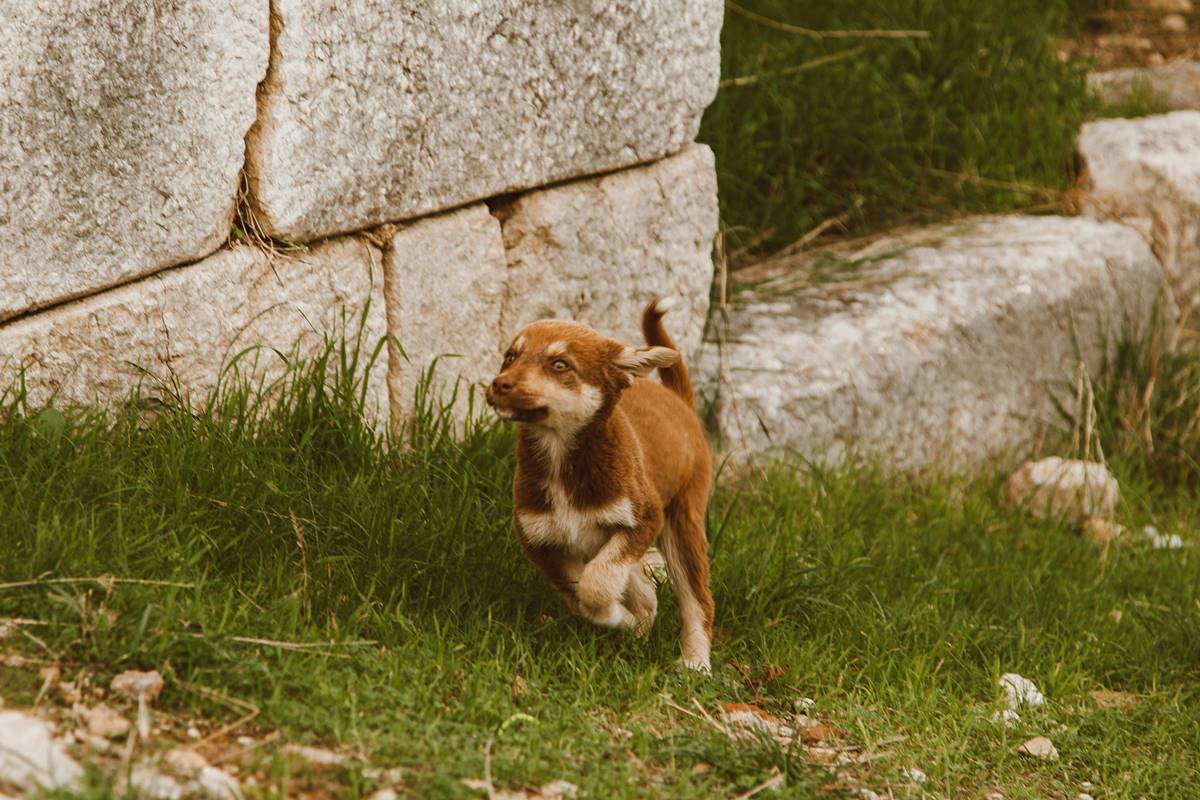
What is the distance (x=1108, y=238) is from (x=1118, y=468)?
126 cm

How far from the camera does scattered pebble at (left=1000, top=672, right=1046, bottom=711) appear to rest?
4.41 metres

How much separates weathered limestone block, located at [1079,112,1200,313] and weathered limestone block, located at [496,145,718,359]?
280cm

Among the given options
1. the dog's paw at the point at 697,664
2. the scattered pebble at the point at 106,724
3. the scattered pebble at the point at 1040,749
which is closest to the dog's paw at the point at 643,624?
the dog's paw at the point at 697,664

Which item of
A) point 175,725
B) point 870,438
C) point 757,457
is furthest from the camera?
point 870,438

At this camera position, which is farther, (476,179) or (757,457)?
(757,457)

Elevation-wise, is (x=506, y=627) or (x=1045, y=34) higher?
(x=1045, y=34)

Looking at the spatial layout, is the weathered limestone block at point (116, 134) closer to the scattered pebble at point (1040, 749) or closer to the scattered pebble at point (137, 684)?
the scattered pebble at point (137, 684)

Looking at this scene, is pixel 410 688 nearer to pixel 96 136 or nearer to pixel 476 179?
pixel 96 136

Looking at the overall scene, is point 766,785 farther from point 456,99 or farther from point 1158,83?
point 1158,83

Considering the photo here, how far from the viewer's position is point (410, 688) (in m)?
3.50

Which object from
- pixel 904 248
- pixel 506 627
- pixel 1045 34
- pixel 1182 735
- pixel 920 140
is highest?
pixel 1045 34

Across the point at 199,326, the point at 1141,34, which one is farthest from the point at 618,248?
A: the point at 1141,34

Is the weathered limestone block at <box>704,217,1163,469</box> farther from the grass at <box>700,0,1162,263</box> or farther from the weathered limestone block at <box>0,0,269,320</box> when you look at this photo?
the weathered limestone block at <box>0,0,269,320</box>

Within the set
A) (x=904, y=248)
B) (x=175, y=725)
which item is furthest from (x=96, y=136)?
(x=904, y=248)
